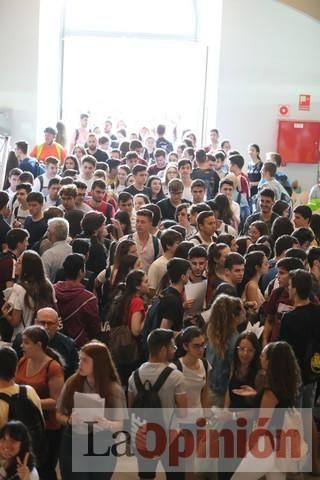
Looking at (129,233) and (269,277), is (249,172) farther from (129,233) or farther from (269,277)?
(269,277)

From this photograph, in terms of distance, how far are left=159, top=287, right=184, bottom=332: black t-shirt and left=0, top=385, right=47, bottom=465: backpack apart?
60.0 inches

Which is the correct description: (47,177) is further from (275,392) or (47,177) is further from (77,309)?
(275,392)

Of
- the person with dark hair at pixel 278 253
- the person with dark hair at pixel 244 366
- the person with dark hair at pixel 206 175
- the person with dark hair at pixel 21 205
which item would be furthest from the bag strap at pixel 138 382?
the person with dark hair at pixel 206 175

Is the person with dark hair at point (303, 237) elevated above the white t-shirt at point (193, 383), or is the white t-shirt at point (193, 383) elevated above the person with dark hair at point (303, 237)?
the person with dark hair at point (303, 237)

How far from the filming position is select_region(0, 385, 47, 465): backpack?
477 centimetres

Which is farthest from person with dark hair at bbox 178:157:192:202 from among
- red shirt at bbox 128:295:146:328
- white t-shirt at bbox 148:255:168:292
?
red shirt at bbox 128:295:146:328

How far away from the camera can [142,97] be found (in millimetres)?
19828

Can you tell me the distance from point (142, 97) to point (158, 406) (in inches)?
597

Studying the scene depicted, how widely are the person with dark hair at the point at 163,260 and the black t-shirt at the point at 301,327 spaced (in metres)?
1.40

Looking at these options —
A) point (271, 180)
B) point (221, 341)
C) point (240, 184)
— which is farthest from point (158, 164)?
point (221, 341)

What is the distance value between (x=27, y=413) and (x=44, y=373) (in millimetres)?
491

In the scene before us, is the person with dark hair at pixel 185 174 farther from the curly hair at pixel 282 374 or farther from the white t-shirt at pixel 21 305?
the curly hair at pixel 282 374

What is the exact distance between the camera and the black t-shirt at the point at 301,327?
5.82 meters

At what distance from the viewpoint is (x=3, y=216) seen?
8.59m
